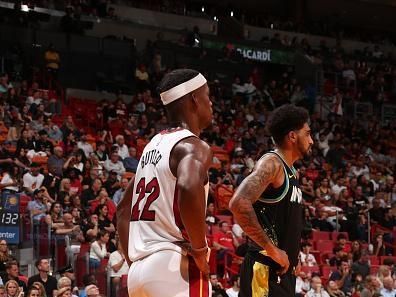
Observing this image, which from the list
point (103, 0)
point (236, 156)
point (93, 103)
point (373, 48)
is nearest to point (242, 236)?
point (236, 156)

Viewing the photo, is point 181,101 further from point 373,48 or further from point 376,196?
point 373,48

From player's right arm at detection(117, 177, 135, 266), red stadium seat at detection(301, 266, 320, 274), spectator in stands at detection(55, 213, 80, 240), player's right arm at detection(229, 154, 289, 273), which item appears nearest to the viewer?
player's right arm at detection(117, 177, 135, 266)

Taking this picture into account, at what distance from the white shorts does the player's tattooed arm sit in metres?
1.14

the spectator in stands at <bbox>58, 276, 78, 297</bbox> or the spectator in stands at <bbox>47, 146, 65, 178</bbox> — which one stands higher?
the spectator in stands at <bbox>47, 146, 65, 178</bbox>

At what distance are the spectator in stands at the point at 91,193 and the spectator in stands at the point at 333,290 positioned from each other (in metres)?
4.40

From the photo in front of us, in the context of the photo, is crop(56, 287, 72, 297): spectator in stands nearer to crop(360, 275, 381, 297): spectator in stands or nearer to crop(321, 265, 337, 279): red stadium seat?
crop(360, 275, 381, 297): spectator in stands

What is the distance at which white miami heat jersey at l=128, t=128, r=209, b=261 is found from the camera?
415 cm

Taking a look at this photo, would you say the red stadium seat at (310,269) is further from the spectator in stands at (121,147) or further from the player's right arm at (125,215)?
the player's right arm at (125,215)

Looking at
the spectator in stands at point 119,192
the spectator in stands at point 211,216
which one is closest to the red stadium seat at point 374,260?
the spectator in stands at point 211,216

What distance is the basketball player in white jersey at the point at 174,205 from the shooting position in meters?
4.05

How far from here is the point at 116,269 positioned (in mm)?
12250

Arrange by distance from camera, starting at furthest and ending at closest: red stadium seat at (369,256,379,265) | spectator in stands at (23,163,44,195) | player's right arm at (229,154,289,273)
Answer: red stadium seat at (369,256,379,265)
spectator in stands at (23,163,44,195)
player's right arm at (229,154,289,273)

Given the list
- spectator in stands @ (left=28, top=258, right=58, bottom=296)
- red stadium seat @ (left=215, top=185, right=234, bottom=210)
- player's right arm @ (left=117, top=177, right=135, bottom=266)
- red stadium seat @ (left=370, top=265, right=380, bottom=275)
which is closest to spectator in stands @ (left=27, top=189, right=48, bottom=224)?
spectator in stands @ (left=28, top=258, right=58, bottom=296)

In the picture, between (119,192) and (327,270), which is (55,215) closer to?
(119,192)
